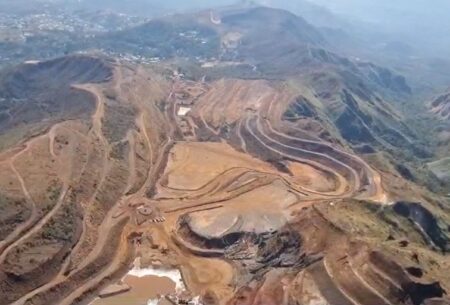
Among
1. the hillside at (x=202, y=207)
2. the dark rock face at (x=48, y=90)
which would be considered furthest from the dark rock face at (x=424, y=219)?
the dark rock face at (x=48, y=90)

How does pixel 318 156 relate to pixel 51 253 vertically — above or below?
below

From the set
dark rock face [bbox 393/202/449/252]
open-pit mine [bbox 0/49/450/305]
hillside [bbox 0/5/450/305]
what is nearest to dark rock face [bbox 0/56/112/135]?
hillside [bbox 0/5/450/305]

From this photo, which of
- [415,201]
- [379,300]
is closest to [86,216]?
[379,300]

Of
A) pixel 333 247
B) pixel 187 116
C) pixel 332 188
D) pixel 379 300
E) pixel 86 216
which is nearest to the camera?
pixel 379 300

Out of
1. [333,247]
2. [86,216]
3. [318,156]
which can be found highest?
[333,247]

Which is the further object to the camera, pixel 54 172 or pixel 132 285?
pixel 54 172

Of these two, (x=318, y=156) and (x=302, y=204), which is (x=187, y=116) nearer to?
(x=318, y=156)

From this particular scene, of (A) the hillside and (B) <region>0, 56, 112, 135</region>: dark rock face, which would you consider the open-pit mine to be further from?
(B) <region>0, 56, 112, 135</region>: dark rock face

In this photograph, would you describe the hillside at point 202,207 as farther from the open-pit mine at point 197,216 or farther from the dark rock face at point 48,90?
the dark rock face at point 48,90
